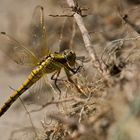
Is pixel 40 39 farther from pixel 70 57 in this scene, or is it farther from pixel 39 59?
pixel 70 57

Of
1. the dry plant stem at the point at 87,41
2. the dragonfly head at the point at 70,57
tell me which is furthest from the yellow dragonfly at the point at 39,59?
the dry plant stem at the point at 87,41

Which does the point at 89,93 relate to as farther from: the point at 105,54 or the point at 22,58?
the point at 22,58

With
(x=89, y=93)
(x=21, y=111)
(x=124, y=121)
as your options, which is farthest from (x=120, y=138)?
(x=21, y=111)

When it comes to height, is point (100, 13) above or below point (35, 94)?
above

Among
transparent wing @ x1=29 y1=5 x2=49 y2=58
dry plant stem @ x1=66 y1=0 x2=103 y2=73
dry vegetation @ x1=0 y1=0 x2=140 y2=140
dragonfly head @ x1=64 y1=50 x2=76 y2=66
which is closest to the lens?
dry vegetation @ x1=0 y1=0 x2=140 y2=140

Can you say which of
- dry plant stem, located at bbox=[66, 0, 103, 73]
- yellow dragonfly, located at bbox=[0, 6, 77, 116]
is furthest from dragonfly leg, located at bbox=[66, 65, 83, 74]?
dry plant stem, located at bbox=[66, 0, 103, 73]

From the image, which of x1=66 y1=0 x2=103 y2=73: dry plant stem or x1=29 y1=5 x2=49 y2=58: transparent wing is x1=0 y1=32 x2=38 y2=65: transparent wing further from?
x1=66 y1=0 x2=103 y2=73: dry plant stem

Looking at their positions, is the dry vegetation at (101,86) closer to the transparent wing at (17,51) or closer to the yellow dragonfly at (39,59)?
the yellow dragonfly at (39,59)
